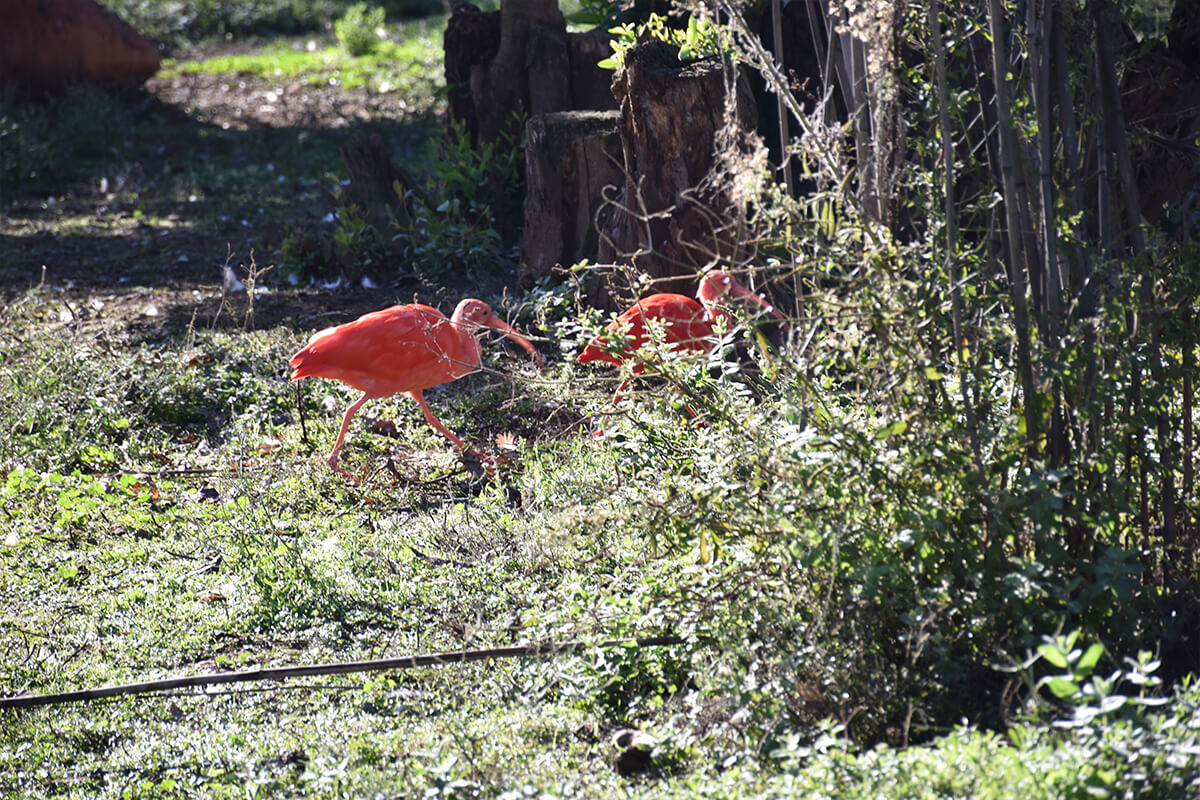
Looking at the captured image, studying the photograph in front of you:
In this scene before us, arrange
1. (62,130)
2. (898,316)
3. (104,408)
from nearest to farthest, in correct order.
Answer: (898,316) < (104,408) < (62,130)

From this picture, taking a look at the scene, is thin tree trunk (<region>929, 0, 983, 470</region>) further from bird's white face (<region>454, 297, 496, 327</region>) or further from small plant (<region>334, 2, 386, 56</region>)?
small plant (<region>334, 2, 386, 56</region>)

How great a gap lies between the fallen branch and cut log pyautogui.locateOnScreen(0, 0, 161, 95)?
1210 centimetres

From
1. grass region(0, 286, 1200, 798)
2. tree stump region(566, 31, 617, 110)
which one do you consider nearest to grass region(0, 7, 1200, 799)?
grass region(0, 286, 1200, 798)

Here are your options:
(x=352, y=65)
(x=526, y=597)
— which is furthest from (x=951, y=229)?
(x=352, y=65)

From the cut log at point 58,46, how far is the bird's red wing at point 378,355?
10403mm

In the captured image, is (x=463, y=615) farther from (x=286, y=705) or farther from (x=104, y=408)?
(x=104, y=408)

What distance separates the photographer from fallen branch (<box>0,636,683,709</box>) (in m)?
3.16

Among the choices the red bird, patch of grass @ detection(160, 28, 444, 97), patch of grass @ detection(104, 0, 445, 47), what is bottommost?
the red bird

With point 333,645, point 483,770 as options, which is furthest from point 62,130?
point 483,770

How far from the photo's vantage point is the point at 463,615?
151 inches

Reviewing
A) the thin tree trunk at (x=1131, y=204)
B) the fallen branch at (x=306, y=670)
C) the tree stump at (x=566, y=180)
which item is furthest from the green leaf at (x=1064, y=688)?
the tree stump at (x=566, y=180)

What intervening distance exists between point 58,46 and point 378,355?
1112cm

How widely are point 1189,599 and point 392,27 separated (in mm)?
17561

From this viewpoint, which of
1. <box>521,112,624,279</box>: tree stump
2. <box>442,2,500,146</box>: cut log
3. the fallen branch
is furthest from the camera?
<box>442,2,500,146</box>: cut log
